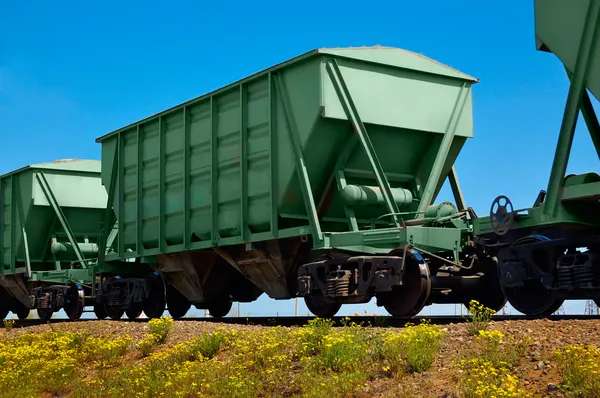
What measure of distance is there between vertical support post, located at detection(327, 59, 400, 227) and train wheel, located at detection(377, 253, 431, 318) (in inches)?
48.2

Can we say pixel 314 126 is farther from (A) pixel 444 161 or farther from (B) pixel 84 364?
(B) pixel 84 364

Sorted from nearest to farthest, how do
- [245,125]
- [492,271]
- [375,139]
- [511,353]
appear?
[511,353] → [492,271] → [375,139] → [245,125]

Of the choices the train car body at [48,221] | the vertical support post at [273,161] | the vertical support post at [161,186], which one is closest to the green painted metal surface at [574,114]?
the vertical support post at [273,161]

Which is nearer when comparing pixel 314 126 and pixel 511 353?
pixel 511 353

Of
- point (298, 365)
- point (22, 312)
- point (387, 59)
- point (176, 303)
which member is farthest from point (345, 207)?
point (22, 312)

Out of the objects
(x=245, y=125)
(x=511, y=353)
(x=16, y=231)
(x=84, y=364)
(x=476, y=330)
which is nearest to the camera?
(x=511, y=353)

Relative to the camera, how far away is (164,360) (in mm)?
9867

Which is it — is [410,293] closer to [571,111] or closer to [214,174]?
[571,111]

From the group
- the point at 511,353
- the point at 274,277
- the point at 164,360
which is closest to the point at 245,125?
the point at 274,277

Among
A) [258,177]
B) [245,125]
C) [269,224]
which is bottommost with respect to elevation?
[269,224]

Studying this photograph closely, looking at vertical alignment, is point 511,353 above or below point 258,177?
below

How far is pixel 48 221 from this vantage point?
21828 millimetres

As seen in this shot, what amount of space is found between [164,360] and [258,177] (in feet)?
16.2

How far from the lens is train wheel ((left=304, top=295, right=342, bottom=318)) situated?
41.8ft
